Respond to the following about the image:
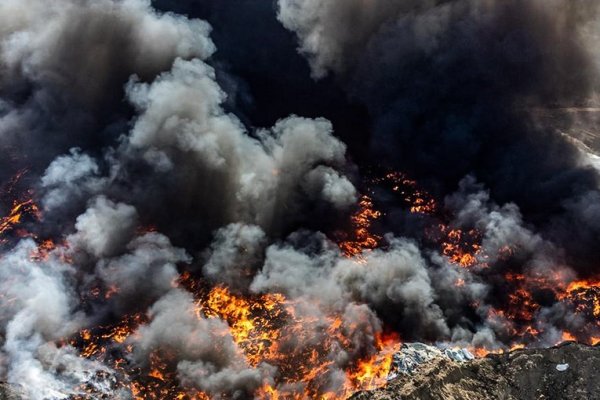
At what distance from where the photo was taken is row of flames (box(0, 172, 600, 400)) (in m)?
22.2

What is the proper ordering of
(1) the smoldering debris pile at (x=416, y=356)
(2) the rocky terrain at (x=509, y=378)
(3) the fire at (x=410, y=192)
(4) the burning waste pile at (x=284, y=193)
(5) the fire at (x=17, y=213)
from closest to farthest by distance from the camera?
(2) the rocky terrain at (x=509, y=378) < (1) the smoldering debris pile at (x=416, y=356) < (4) the burning waste pile at (x=284, y=193) < (5) the fire at (x=17, y=213) < (3) the fire at (x=410, y=192)

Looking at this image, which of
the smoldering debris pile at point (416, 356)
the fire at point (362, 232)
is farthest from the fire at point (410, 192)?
the smoldering debris pile at point (416, 356)

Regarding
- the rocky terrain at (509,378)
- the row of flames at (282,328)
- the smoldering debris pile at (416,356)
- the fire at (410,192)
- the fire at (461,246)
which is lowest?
the rocky terrain at (509,378)

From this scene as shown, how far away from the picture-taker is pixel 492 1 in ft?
129

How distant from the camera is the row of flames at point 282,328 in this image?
72.7 feet

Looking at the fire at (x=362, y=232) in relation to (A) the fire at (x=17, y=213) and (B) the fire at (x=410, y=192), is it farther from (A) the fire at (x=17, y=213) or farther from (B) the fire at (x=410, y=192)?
(A) the fire at (x=17, y=213)

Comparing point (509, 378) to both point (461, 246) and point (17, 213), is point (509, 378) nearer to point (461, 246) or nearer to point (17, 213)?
point (461, 246)

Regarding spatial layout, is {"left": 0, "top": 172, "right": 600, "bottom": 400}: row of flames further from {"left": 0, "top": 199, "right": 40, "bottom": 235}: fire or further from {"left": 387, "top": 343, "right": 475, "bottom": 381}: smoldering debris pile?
{"left": 387, "top": 343, "right": 475, "bottom": 381}: smoldering debris pile

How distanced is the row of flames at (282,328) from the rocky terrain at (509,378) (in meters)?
1.77

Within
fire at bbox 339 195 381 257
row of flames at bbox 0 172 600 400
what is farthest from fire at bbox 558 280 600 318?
fire at bbox 339 195 381 257

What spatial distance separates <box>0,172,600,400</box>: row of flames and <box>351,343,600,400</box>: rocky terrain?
69.6 inches

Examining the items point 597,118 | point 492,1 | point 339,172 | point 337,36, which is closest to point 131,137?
point 339,172

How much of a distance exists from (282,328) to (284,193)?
10.6 meters

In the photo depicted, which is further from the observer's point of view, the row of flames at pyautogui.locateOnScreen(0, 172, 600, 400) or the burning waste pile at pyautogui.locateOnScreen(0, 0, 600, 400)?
the burning waste pile at pyautogui.locateOnScreen(0, 0, 600, 400)
